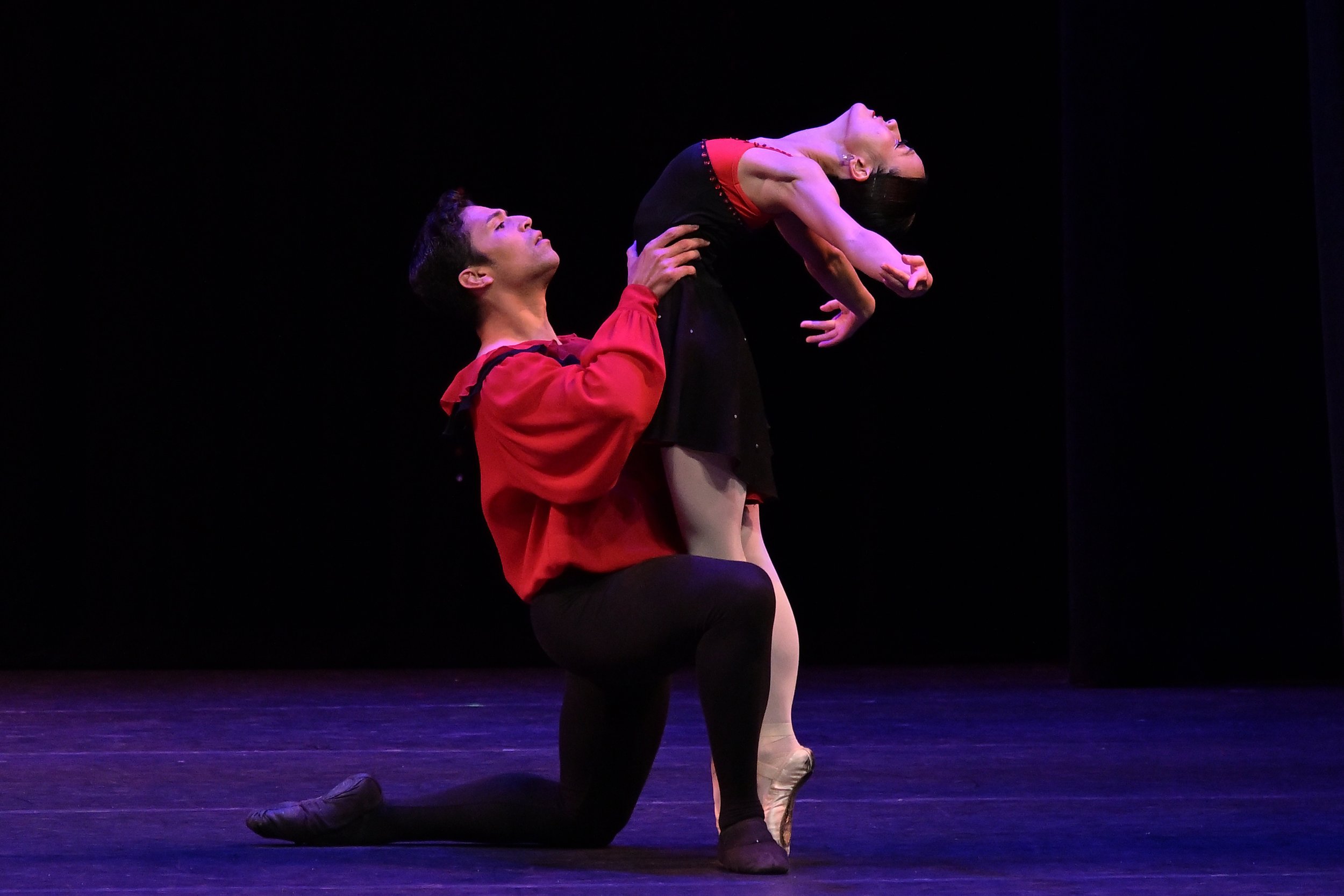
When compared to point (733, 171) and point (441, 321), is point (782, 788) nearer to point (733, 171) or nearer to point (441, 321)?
point (733, 171)

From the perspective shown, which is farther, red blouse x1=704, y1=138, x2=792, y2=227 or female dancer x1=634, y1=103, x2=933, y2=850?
red blouse x1=704, y1=138, x2=792, y2=227

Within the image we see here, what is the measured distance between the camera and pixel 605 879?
68.3 inches

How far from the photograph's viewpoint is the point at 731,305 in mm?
1966

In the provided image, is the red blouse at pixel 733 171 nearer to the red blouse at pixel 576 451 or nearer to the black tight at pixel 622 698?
the red blouse at pixel 576 451

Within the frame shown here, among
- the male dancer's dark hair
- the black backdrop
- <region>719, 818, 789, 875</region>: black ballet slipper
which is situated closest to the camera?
<region>719, 818, 789, 875</region>: black ballet slipper

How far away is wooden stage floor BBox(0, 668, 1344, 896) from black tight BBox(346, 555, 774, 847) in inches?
1.7

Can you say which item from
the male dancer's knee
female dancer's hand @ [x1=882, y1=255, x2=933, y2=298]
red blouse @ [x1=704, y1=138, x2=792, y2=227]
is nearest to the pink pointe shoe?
the male dancer's knee

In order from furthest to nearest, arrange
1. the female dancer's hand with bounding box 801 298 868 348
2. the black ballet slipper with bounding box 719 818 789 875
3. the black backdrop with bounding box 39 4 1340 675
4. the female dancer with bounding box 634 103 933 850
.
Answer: the black backdrop with bounding box 39 4 1340 675 < the female dancer's hand with bounding box 801 298 868 348 < the female dancer with bounding box 634 103 933 850 < the black ballet slipper with bounding box 719 818 789 875

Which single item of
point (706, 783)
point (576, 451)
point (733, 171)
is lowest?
point (706, 783)

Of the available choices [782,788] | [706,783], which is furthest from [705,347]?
[706,783]

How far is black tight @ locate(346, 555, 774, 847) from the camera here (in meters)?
1.75

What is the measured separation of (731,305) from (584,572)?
1.30 feet

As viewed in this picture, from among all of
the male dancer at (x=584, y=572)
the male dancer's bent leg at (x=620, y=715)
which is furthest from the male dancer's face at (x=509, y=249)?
the male dancer's bent leg at (x=620, y=715)

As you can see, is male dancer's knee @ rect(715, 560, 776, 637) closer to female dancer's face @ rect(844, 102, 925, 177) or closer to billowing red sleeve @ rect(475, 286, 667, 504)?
billowing red sleeve @ rect(475, 286, 667, 504)
